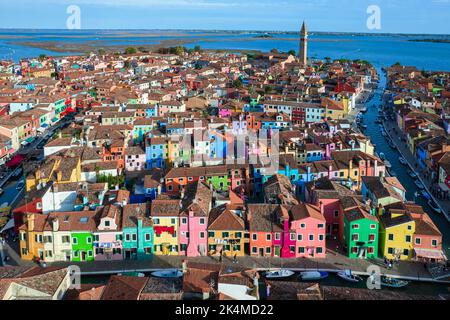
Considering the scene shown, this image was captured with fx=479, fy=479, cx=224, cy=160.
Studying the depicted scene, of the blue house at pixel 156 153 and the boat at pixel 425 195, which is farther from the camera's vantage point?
the blue house at pixel 156 153

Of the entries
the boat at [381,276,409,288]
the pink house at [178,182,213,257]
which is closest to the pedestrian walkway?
the boat at [381,276,409,288]

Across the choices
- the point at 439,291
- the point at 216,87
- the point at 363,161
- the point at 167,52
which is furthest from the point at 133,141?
the point at 167,52

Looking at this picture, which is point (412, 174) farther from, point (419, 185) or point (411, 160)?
point (411, 160)

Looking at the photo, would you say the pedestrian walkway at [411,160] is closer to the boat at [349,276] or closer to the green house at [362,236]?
the green house at [362,236]

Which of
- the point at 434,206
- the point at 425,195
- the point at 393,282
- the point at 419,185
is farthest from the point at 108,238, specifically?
the point at 419,185

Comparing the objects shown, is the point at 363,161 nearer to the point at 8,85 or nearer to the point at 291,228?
the point at 291,228

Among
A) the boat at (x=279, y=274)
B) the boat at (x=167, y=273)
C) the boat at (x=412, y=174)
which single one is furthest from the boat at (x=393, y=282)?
the boat at (x=412, y=174)

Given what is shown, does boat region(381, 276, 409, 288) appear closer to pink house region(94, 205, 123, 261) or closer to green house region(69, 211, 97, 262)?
pink house region(94, 205, 123, 261)
